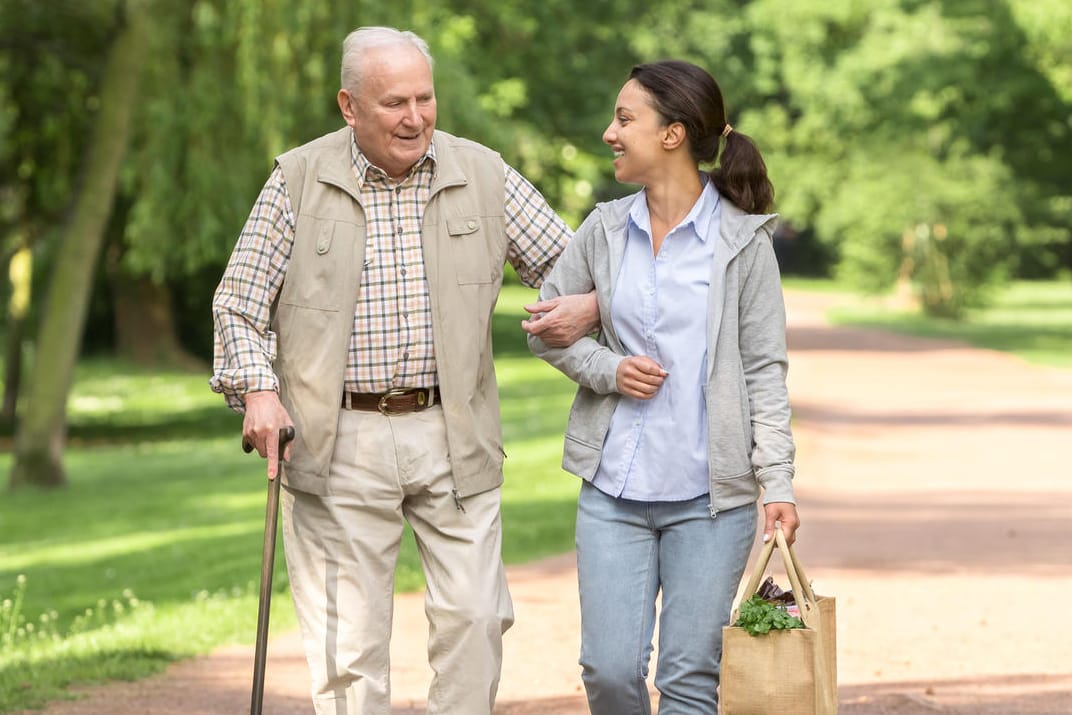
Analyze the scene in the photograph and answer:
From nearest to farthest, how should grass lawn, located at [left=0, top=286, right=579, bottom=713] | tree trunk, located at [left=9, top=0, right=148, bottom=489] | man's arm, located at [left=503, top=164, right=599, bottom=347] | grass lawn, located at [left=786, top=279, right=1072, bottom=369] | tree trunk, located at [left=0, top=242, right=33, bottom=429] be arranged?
man's arm, located at [left=503, top=164, right=599, bottom=347], grass lawn, located at [left=0, top=286, right=579, bottom=713], tree trunk, located at [left=9, top=0, right=148, bottom=489], tree trunk, located at [left=0, top=242, right=33, bottom=429], grass lawn, located at [left=786, top=279, right=1072, bottom=369]

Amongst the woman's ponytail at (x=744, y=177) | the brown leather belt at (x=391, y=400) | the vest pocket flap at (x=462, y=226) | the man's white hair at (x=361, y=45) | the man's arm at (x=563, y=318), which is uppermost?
the man's white hair at (x=361, y=45)

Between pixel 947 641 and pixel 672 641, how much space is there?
403 centimetres

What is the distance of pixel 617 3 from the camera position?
34.1 meters

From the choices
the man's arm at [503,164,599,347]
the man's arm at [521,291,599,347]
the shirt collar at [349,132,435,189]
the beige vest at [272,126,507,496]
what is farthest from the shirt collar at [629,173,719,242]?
the shirt collar at [349,132,435,189]

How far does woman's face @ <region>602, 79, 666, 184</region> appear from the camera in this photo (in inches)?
169

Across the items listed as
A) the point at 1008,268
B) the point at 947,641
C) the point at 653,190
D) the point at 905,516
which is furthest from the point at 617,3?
the point at 653,190

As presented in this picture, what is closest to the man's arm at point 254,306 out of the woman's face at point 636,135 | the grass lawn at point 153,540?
the woman's face at point 636,135

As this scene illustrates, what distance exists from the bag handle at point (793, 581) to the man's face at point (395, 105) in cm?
129

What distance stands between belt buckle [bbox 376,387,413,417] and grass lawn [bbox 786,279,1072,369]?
80.1 ft

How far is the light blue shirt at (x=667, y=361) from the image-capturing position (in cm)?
422

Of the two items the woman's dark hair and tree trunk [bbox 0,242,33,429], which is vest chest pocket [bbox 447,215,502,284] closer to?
the woman's dark hair

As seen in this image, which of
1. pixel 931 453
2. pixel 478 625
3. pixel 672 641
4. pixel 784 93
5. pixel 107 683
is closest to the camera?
pixel 672 641

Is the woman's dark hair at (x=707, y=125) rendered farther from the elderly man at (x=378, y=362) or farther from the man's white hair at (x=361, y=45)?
the man's white hair at (x=361, y=45)

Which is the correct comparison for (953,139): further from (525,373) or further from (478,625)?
(478,625)
